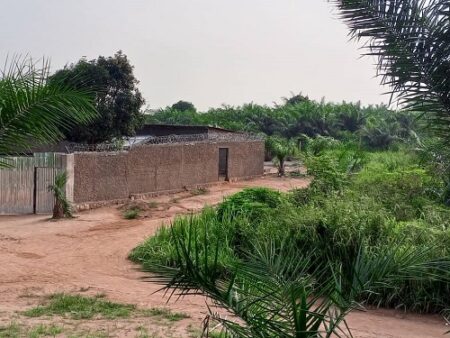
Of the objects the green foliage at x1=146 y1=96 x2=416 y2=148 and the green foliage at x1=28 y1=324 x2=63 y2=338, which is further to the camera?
the green foliage at x1=146 y1=96 x2=416 y2=148

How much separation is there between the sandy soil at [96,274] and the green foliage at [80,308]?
217 millimetres

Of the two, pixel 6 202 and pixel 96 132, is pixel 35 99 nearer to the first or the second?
pixel 6 202

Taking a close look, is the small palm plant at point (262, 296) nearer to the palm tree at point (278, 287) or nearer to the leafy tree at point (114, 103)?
the palm tree at point (278, 287)

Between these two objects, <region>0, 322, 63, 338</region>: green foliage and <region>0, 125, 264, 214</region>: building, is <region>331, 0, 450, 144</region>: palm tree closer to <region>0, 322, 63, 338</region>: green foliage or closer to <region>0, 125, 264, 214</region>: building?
<region>0, 322, 63, 338</region>: green foliage

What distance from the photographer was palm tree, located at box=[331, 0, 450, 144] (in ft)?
11.2

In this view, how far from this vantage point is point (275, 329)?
3170 millimetres

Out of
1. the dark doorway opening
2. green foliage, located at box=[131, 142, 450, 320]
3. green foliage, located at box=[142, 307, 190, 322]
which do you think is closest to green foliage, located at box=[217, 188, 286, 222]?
green foliage, located at box=[131, 142, 450, 320]

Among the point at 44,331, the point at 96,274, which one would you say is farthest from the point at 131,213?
the point at 44,331

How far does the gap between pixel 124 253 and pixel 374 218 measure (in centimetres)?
480

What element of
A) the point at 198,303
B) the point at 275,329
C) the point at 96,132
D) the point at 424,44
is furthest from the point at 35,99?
the point at 96,132

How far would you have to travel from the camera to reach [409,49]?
3482 millimetres

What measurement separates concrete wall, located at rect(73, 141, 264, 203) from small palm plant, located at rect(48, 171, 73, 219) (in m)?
1.11

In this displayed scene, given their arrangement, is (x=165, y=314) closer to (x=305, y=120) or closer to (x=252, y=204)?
(x=252, y=204)

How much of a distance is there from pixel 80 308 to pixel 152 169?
1285 centimetres
